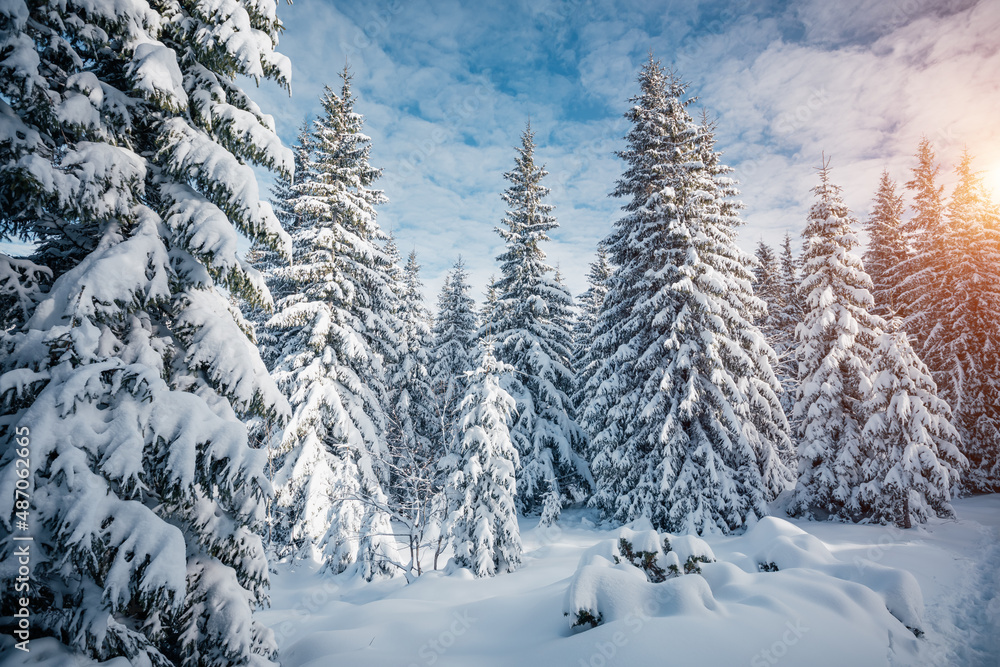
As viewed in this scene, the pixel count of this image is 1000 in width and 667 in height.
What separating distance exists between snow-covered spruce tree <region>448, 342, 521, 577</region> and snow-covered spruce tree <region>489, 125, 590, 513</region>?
5.09 m

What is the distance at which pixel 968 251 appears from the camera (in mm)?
18766

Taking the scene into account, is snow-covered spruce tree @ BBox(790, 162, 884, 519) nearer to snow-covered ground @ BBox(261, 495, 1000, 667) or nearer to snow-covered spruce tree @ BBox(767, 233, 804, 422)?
snow-covered ground @ BBox(261, 495, 1000, 667)

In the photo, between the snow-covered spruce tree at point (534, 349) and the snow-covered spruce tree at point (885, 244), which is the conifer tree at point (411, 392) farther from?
the snow-covered spruce tree at point (885, 244)

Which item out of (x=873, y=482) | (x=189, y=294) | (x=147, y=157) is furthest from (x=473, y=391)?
(x=873, y=482)

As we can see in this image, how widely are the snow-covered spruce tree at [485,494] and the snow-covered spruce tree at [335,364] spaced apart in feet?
8.47

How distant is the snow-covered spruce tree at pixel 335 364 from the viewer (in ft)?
41.7

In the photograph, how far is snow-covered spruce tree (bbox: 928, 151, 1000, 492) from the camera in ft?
56.9

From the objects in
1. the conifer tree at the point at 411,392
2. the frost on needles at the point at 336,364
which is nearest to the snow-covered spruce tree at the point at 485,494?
the frost on needles at the point at 336,364

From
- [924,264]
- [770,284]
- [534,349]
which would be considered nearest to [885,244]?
[924,264]

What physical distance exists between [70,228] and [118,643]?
4.38 m

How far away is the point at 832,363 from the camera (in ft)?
49.0

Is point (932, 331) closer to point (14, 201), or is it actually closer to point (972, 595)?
point (972, 595)

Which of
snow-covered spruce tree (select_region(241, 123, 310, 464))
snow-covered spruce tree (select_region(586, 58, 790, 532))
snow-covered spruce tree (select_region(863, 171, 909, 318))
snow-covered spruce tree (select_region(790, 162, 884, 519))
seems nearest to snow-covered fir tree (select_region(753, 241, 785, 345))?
snow-covered spruce tree (select_region(863, 171, 909, 318))

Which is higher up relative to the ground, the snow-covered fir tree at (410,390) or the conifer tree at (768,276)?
the conifer tree at (768,276)
